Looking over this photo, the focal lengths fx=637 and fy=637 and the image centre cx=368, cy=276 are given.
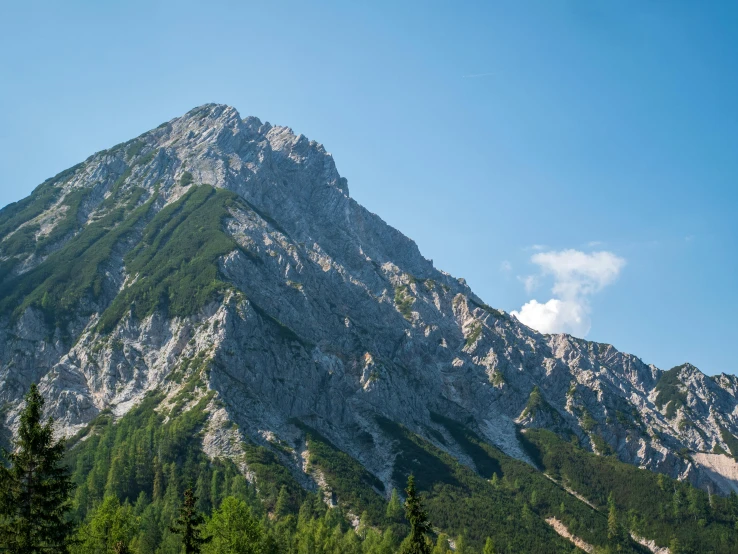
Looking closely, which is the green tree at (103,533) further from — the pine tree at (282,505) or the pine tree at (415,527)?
the pine tree at (282,505)

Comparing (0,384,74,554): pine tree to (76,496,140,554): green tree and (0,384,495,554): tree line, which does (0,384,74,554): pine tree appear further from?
(76,496,140,554): green tree

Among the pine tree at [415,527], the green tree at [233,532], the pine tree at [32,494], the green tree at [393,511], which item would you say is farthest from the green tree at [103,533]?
the green tree at [393,511]

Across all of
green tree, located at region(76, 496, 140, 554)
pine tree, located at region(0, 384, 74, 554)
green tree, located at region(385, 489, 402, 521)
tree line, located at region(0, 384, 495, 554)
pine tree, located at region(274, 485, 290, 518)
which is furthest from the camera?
green tree, located at region(385, 489, 402, 521)

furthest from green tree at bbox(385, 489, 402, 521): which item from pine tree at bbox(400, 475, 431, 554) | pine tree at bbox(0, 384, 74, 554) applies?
pine tree at bbox(0, 384, 74, 554)

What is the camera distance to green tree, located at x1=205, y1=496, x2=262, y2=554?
222ft

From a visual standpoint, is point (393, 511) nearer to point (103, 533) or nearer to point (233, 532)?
point (233, 532)

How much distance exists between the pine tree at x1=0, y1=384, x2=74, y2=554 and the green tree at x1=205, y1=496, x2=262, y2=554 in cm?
2691

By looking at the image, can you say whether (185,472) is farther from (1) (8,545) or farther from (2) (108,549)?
(1) (8,545)

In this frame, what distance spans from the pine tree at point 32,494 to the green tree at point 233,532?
1059 inches

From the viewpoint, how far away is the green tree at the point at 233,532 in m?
67.8

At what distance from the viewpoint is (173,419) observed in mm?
195500

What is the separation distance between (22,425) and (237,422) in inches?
6277

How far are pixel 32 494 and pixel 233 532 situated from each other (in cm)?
3250

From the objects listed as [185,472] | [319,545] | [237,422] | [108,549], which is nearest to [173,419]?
[237,422]
